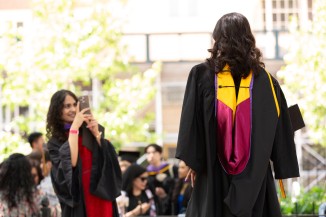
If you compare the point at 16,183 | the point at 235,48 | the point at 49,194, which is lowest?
the point at 49,194

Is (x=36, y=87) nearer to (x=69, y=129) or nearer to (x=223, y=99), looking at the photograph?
(x=69, y=129)

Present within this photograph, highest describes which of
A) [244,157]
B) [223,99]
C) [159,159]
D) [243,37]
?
[243,37]

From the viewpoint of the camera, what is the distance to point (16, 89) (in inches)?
684

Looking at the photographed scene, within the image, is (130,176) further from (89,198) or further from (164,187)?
(89,198)

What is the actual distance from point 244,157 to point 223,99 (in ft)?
1.34

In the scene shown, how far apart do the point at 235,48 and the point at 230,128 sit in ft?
1.74

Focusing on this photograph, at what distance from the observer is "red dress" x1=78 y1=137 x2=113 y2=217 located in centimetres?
741

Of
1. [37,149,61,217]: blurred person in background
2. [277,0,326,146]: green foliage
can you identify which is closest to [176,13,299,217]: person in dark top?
[37,149,61,217]: blurred person in background

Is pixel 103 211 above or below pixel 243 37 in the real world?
below

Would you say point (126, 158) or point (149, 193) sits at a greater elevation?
point (126, 158)

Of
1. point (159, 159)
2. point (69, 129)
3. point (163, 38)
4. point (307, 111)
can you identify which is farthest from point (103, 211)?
point (163, 38)

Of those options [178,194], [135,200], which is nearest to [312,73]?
[178,194]

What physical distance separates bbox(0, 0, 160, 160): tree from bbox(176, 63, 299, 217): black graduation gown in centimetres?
1135

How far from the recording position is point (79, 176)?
737cm
